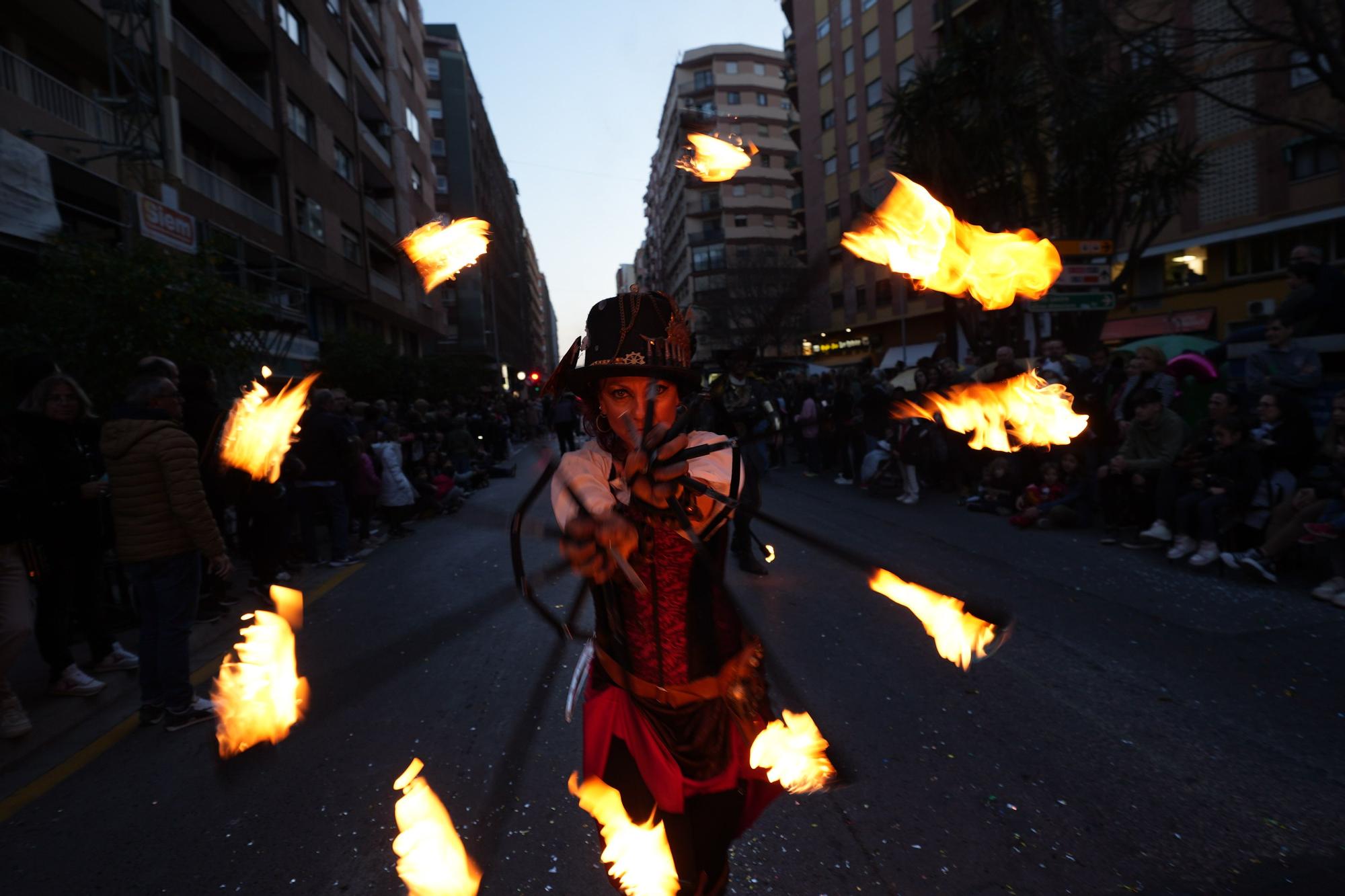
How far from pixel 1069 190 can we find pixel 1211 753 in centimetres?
1335

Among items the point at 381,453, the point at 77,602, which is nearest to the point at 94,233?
the point at 381,453

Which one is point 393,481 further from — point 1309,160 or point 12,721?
point 1309,160

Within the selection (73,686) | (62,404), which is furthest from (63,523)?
(73,686)

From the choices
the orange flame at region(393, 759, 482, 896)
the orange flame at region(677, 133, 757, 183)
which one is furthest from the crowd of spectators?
the orange flame at region(677, 133, 757, 183)

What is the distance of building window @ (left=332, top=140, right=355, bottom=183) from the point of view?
26.7 m

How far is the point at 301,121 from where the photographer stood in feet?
79.4

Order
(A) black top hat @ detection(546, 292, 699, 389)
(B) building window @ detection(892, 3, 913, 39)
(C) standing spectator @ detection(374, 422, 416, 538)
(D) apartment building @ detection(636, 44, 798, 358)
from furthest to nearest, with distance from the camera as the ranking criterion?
1. (D) apartment building @ detection(636, 44, 798, 358)
2. (B) building window @ detection(892, 3, 913, 39)
3. (C) standing spectator @ detection(374, 422, 416, 538)
4. (A) black top hat @ detection(546, 292, 699, 389)

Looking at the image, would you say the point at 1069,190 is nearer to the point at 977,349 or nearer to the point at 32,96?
the point at 977,349

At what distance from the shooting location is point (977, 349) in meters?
13.8

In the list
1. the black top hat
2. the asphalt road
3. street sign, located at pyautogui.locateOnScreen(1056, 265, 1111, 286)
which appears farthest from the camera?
street sign, located at pyautogui.locateOnScreen(1056, 265, 1111, 286)

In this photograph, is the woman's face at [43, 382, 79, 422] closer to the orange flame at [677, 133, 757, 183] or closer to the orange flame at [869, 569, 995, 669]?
the orange flame at [677, 133, 757, 183]

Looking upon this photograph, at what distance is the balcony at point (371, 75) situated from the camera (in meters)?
29.0

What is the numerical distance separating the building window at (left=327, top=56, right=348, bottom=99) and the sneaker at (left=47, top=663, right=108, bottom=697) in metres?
26.4

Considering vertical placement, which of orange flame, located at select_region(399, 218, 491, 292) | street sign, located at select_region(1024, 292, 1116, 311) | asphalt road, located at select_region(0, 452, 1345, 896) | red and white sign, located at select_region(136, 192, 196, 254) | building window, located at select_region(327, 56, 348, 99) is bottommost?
asphalt road, located at select_region(0, 452, 1345, 896)
